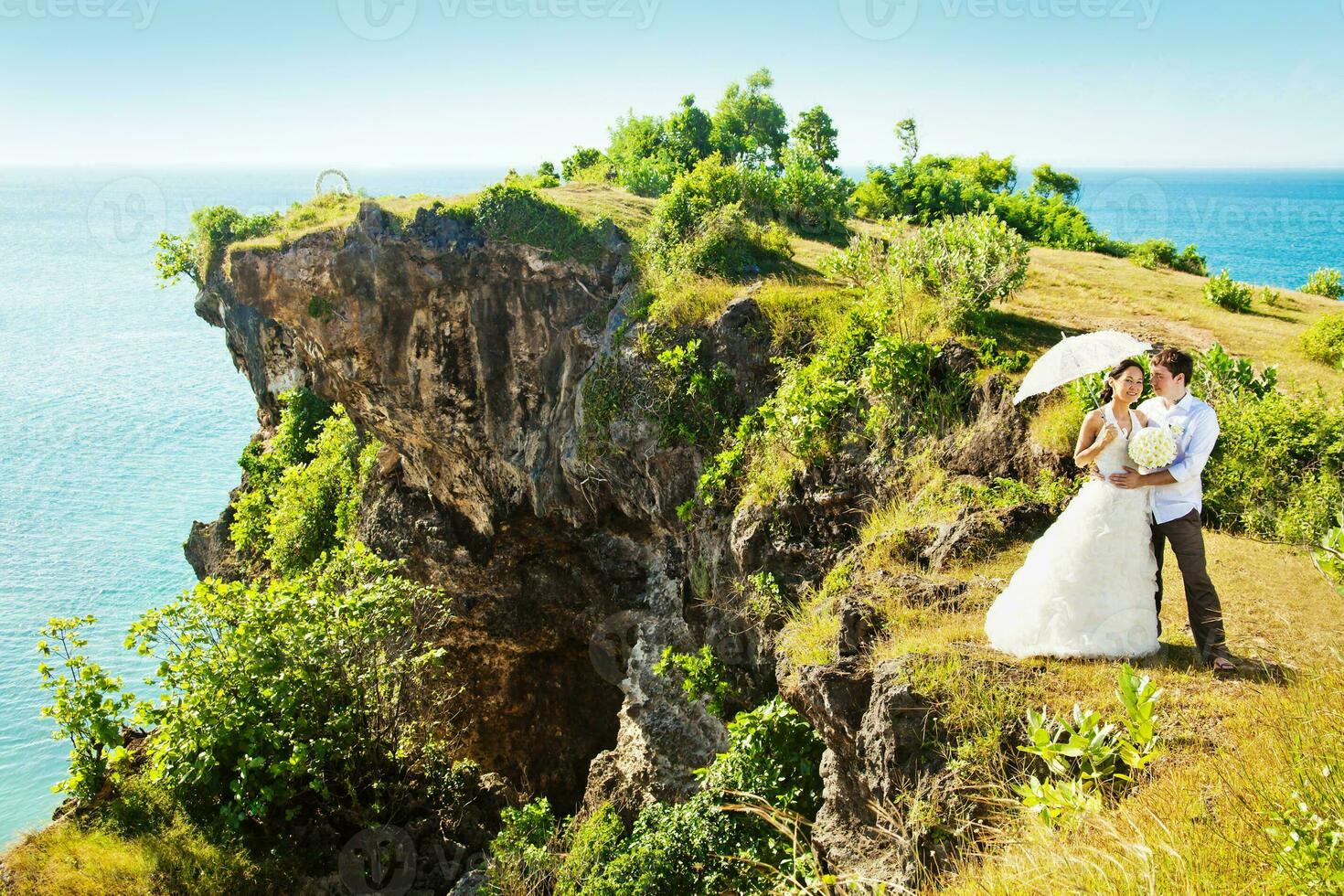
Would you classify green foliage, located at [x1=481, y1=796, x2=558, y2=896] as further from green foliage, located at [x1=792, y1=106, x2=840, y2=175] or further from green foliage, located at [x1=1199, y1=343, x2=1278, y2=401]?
green foliage, located at [x1=792, y1=106, x2=840, y2=175]

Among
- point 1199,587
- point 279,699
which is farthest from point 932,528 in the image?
point 279,699

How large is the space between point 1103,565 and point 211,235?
21245 mm

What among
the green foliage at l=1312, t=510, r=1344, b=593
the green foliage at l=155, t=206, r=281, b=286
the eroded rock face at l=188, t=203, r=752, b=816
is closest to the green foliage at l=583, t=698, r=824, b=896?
the eroded rock face at l=188, t=203, r=752, b=816

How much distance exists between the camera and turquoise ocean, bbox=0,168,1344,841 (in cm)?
2606

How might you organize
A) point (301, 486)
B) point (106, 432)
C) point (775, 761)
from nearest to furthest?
point (775, 761)
point (301, 486)
point (106, 432)

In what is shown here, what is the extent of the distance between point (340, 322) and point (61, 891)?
11.5 meters

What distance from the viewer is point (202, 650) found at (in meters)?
9.95

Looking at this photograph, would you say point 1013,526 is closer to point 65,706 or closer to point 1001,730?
point 1001,730

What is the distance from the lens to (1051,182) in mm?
31250

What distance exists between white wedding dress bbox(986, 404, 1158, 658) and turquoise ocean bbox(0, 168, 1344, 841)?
8.03 m

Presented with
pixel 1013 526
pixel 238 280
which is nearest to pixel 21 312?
pixel 238 280

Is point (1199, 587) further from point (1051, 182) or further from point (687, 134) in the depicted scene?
point (1051, 182)

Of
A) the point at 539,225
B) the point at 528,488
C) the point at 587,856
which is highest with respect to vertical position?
the point at 539,225

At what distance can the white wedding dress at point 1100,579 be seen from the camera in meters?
5.87
